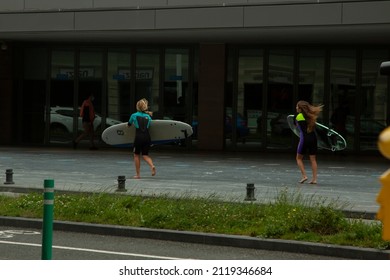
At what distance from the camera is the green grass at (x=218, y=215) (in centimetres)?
1012

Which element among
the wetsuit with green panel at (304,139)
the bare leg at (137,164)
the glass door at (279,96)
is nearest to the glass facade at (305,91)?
the glass door at (279,96)

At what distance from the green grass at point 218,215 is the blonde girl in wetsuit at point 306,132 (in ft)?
12.2

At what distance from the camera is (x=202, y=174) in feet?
63.3

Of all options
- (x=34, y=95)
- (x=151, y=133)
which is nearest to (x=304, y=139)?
(x=151, y=133)

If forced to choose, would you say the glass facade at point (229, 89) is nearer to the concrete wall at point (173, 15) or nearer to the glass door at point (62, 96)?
the glass door at point (62, 96)

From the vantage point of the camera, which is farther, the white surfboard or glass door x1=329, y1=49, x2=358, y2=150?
glass door x1=329, y1=49, x2=358, y2=150

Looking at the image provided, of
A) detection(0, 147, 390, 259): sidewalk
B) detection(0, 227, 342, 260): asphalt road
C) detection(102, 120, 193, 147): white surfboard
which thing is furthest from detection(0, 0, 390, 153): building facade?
detection(0, 227, 342, 260): asphalt road

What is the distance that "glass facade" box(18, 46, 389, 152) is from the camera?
27703 mm

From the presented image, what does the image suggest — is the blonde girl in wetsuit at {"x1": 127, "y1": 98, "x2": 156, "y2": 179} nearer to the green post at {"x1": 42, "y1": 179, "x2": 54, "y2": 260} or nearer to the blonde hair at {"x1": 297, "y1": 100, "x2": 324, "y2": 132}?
the blonde hair at {"x1": 297, "y1": 100, "x2": 324, "y2": 132}

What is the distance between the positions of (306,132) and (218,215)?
6495mm

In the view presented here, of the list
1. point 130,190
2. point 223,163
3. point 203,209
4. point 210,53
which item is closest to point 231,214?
point 203,209

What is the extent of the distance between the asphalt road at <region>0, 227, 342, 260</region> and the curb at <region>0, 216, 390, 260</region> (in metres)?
0.10

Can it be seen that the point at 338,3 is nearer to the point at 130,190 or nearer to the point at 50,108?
the point at 130,190

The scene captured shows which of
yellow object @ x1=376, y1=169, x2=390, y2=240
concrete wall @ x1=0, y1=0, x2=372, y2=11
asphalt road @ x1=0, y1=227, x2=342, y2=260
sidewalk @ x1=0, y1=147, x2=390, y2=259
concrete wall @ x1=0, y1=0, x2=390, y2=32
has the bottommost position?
asphalt road @ x1=0, y1=227, x2=342, y2=260
